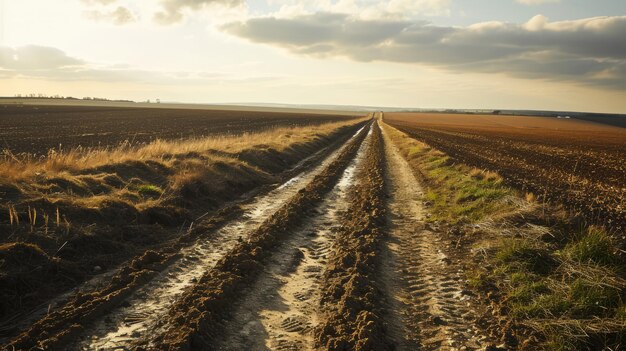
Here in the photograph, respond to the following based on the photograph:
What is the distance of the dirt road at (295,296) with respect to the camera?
4.91 meters

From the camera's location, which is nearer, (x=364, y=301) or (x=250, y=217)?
(x=364, y=301)

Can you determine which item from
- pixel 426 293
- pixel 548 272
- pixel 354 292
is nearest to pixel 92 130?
pixel 354 292

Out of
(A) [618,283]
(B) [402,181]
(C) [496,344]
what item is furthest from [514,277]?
(B) [402,181]

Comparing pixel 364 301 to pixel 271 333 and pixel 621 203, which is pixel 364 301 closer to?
pixel 271 333

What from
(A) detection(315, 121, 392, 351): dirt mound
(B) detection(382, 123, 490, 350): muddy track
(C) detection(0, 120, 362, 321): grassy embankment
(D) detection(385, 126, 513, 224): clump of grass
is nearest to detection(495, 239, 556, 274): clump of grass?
(B) detection(382, 123, 490, 350): muddy track

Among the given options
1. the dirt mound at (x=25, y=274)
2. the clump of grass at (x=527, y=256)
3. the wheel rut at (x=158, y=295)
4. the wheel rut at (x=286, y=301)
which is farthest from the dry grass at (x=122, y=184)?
the clump of grass at (x=527, y=256)

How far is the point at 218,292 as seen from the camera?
590 cm

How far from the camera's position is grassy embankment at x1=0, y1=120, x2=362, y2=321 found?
21.6 ft

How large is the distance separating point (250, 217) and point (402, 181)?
8505 mm

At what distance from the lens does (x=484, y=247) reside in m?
8.10

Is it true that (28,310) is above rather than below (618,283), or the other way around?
below

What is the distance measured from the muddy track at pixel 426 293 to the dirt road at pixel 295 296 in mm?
17

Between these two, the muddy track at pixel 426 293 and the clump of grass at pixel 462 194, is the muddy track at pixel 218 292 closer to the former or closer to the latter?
the muddy track at pixel 426 293

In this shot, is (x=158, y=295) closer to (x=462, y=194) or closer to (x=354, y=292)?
(x=354, y=292)
